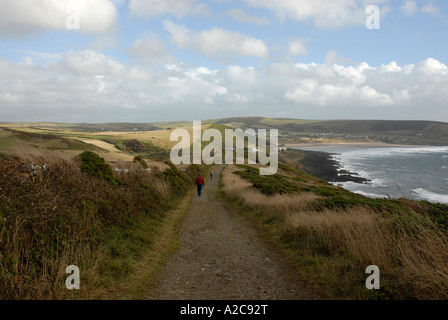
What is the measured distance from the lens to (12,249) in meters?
4.94

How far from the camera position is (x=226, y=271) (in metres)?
6.75

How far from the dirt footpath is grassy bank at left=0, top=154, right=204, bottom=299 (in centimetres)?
58

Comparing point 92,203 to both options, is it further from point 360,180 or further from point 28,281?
point 360,180

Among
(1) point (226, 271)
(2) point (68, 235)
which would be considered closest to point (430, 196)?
(1) point (226, 271)

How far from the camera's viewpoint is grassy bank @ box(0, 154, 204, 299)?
186 inches

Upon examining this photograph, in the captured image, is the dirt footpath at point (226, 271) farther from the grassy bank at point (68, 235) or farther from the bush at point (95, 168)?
the bush at point (95, 168)

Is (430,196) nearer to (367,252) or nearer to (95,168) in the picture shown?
(367,252)

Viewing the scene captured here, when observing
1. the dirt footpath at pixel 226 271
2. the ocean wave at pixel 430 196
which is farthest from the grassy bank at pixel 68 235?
the ocean wave at pixel 430 196

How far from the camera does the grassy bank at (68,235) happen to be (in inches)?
186

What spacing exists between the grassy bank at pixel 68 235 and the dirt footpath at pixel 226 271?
0.58m

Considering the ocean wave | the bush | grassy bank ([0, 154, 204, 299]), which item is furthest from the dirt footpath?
the ocean wave

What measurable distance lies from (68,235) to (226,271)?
3.91m
